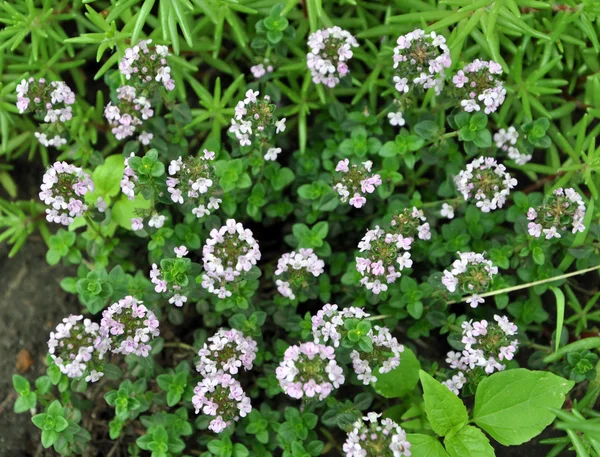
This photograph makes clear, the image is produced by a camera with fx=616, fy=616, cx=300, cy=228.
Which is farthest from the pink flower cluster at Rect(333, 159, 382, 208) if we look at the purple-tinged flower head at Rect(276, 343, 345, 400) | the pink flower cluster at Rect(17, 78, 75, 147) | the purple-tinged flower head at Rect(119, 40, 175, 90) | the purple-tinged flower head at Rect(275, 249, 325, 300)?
the pink flower cluster at Rect(17, 78, 75, 147)

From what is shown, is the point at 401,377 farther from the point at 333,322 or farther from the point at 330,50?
the point at 330,50

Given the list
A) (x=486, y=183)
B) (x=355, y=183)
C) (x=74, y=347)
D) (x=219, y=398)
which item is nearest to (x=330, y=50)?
(x=355, y=183)

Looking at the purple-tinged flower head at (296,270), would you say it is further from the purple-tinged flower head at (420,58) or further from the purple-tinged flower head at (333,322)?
the purple-tinged flower head at (420,58)

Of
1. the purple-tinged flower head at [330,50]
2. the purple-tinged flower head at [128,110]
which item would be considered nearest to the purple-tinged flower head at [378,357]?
the purple-tinged flower head at [330,50]

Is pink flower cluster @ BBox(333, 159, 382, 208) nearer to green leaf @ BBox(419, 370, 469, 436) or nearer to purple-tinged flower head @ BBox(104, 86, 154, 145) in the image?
green leaf @ BBox(419, 370, 469, 436)

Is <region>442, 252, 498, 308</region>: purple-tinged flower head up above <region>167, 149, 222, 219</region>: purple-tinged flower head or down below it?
below

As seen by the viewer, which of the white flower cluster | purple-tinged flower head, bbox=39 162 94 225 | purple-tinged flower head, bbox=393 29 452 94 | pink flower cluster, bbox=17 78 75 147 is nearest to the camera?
purple-tinged flower head, bbox=39 162 94 225
